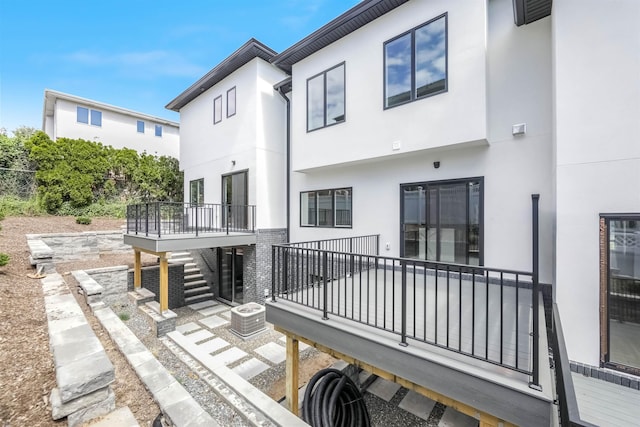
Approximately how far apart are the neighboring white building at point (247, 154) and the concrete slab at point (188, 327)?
1.79 m

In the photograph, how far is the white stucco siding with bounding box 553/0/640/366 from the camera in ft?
10.9

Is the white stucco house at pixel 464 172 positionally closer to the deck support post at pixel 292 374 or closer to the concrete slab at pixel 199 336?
the deck support post at pixel 292 374

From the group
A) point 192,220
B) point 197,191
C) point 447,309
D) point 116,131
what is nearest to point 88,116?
point 116,131

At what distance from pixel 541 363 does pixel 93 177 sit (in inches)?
716

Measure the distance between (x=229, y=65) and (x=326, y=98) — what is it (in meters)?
4.84

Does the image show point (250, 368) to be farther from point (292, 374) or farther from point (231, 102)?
point (231, 102)

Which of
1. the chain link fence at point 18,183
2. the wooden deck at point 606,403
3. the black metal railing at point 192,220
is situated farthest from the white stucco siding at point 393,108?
the chain link fence at point 18,183

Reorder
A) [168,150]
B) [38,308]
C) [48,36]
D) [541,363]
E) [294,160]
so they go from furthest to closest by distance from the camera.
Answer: [168,150], [48,36], [294,160], [38,308], [541,363]

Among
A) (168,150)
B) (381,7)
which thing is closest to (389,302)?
(381,7)

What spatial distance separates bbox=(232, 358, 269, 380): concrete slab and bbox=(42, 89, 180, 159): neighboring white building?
698 inches

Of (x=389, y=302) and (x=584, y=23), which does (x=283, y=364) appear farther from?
(x=584, y=23)

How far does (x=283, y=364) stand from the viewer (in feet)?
20.3

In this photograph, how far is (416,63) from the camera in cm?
579

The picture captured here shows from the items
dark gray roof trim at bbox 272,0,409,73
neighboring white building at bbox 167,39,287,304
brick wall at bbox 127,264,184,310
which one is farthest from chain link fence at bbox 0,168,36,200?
dark gray roof trim at bbox 272,0,409,73
